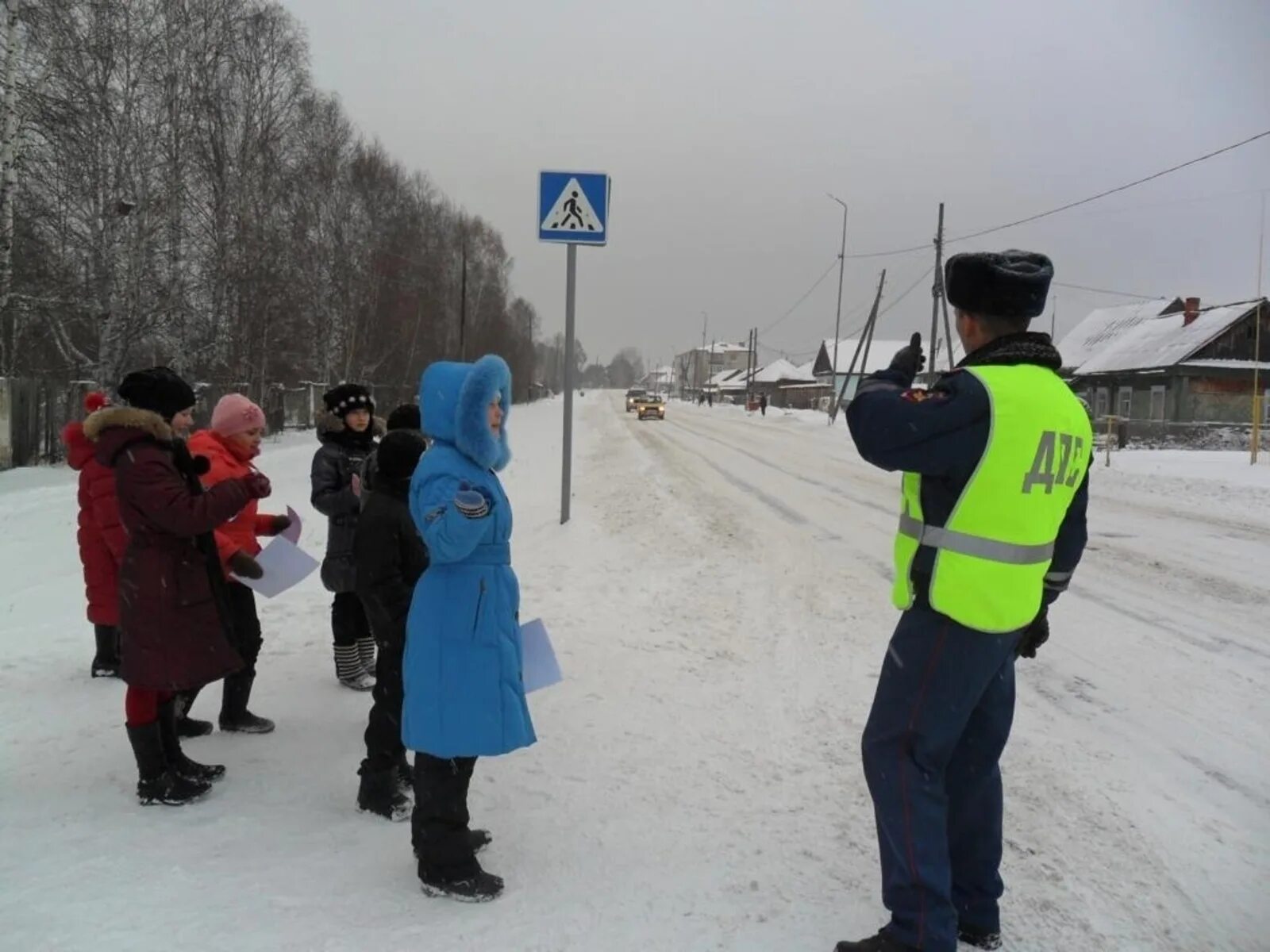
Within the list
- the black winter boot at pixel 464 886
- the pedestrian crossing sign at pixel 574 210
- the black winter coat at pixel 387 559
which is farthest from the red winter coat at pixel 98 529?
the pedestrian crossing sign at pixel 574 210

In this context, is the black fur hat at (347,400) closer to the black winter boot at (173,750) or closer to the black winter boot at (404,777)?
the black winter boot at (173,750)

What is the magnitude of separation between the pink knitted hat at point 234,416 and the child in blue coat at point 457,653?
1.78 meters

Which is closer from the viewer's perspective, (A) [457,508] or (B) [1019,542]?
(B) [1019,542]

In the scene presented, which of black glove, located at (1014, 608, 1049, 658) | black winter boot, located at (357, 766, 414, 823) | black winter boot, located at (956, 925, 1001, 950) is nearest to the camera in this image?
black winter boot, located at (956, 925, 1001, 950)

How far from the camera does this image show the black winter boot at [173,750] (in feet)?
10.8

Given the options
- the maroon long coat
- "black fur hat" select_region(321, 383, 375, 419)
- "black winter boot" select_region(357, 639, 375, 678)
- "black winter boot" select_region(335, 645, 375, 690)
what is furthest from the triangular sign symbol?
the maroon long coat

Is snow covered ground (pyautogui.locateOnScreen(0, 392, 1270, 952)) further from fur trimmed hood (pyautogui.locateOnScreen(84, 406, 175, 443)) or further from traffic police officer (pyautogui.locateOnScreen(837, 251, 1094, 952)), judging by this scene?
fur trimmed hood (pyautogui.locateOnScreen(84, 406, 175, 443))

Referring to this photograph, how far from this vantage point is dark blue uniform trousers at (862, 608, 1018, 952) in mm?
2256

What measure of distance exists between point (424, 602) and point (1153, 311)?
52015mm

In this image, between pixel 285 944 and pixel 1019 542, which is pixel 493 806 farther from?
pixel 1019 542

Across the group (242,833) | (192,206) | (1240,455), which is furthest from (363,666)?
(1240,455)

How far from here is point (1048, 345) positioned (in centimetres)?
A: 232

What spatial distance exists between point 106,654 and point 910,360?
443 centimetres

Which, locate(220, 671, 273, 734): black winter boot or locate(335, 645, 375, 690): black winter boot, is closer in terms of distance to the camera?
locate(220, 671, 273, 734): black winter boot
